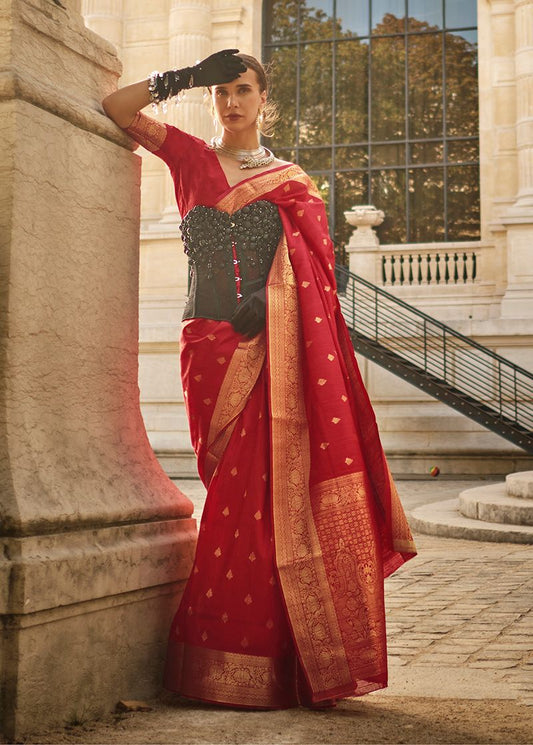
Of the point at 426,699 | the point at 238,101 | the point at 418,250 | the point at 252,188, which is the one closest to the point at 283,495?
the point at 426,699

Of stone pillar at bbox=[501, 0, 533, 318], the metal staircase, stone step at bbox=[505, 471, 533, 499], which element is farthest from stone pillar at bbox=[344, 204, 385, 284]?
stone step at bbox=[505, 471, 533, 499]

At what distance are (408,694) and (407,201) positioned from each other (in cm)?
1578

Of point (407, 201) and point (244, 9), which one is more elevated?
point (244, 9)

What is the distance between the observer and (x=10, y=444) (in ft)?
8.75

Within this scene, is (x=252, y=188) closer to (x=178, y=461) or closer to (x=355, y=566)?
(x=355, y=566)

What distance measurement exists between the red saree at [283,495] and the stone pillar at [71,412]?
0.16 m

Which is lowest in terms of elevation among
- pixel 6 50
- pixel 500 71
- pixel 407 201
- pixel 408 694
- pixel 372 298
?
pixel 408 694

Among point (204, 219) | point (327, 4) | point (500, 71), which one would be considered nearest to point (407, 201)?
point (500, 71)

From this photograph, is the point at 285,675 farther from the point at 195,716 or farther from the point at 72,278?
the point at 72,278

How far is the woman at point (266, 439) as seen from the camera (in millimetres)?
2945

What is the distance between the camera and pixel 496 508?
8.29 m

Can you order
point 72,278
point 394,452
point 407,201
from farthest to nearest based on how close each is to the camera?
point 407,201, point 394,452, point 72,278

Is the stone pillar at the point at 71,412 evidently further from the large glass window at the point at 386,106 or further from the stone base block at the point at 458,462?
the large glass window at the point at 386,106

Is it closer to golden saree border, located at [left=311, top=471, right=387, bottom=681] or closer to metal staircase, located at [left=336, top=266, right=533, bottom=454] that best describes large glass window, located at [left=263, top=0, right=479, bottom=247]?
metal staircase, located at [left=336, top=266, right=533, bottom=454]
